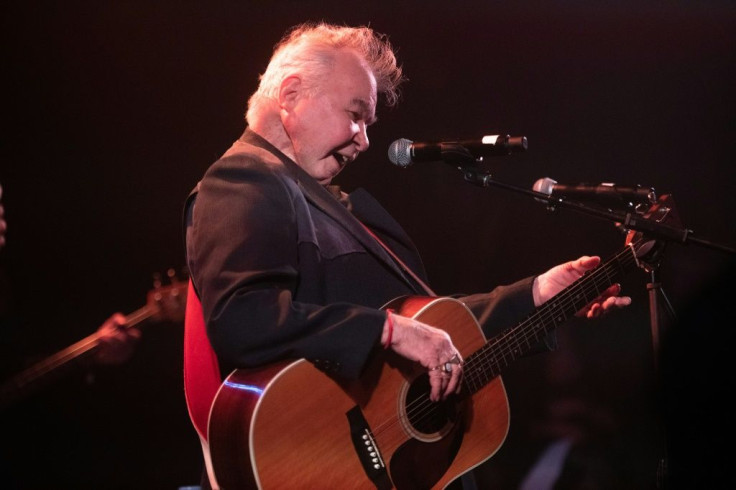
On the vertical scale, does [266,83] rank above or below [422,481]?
above

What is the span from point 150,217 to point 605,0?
2.97m

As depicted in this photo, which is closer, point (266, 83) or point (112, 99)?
point (266, 83)

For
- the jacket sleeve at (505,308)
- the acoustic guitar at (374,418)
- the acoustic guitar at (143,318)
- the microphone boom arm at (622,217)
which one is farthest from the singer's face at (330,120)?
the acoustic guitar at (143,318)

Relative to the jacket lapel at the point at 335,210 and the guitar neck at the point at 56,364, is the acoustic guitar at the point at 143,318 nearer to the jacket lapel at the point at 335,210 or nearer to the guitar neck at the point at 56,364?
the guitar neck at the point at 56,364

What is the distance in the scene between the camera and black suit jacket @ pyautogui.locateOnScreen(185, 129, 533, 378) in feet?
5.98

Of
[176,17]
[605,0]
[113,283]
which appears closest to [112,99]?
[176,17]

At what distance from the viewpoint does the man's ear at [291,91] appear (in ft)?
8.07

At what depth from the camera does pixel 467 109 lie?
4445mm

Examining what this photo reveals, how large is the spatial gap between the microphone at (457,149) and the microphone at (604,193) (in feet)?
0.54

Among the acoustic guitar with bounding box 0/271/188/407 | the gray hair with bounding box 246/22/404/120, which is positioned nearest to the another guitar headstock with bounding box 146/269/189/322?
the acoustic guitar with bounding box 0/271/188/407

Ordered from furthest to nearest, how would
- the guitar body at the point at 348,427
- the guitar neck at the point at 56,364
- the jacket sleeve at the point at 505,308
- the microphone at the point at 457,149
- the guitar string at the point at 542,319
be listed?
the guitar neck at the point at 56,364 → the jacket sleeve at the point at 505,308 → the guitar string at the point at 542,319 → the microphone at the point at 457,149 → the guitar body at the point at 348,427

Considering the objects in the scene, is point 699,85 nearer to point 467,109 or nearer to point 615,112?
point 615,112

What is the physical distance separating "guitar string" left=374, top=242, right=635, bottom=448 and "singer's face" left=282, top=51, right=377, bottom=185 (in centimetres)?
80

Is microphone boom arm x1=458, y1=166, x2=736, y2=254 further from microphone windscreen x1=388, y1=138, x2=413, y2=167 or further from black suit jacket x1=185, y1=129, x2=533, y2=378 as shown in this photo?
black suit jacket x1=185, y1=129, x2=533, y2=378
